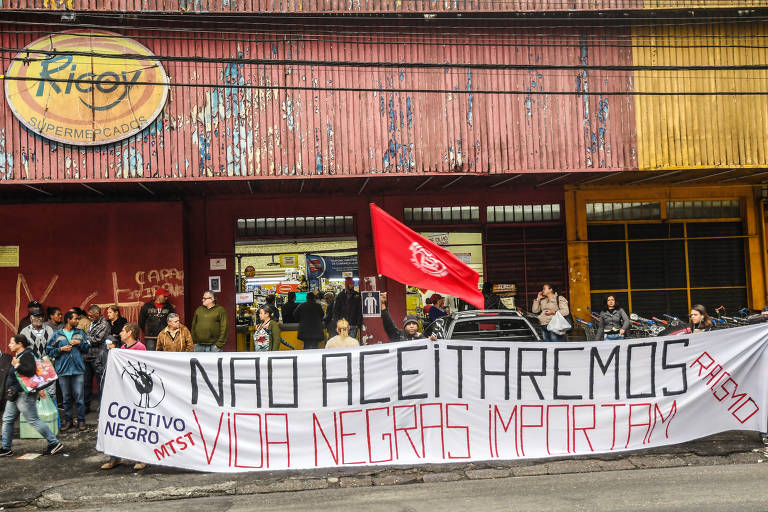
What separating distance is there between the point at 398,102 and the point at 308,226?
3.70 meters

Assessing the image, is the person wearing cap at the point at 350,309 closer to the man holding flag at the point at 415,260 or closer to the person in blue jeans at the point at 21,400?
the man holding flag at the point at 415,260

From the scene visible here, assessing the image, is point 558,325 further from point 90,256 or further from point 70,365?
point 90,256

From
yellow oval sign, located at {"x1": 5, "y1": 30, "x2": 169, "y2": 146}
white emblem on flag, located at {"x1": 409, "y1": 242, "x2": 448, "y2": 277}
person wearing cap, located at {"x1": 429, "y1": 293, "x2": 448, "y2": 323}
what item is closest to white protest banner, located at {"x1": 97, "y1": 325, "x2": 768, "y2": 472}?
white emblem on flag, located at {"x1": 409, "y1": 242, "x2": 448, "y2": 277}

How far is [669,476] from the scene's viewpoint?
22.2 feet

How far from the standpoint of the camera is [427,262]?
7.55 metres

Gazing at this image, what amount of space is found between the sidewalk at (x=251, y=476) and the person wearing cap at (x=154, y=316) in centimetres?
374

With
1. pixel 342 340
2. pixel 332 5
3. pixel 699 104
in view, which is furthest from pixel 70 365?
pixel 699 104

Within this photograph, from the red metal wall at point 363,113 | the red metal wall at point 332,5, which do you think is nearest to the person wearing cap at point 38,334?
the red metal wall at point 363,113

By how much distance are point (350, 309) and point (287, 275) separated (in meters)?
1.80

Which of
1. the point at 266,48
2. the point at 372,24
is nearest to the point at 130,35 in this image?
the point at 266,48

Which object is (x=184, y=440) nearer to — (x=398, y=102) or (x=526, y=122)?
(x=398, y=102)

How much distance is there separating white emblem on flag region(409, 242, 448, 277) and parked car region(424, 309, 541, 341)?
2.11 meters

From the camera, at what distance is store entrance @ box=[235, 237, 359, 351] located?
45.5 feet

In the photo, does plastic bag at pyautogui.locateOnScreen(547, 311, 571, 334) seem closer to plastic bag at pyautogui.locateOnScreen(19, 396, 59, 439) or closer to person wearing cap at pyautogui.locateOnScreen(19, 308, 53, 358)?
Result: plastic bag at pyautogui.locateOnScreen(19, 396, 59, 439)
